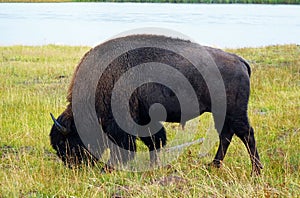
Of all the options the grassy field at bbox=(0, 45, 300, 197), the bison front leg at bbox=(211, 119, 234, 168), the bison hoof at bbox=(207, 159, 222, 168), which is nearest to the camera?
the grassy field at bbox=(0, 45, 300, 197)

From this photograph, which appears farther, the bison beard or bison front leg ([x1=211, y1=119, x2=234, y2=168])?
bison front leg ([x1=211, y1=119, x2=234, y2=168])

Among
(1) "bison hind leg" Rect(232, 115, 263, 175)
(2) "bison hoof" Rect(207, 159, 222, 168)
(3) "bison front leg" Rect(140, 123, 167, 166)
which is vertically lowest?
(2) "bison hoof" Rect(207, 159, 222, 168)

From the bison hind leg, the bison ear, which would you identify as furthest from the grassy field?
the bison ear

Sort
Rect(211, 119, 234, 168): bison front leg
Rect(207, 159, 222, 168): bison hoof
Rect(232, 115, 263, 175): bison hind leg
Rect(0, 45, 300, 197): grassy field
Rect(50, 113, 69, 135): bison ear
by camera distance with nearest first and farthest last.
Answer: Rect(0, 45, 300, 197): grassy field → Rect(50, 113, 69, 135): bison ear → Rect(232, 115, 263, 175): bison hind leg → Rect(207, 159, 222, 168): bison hoof → Rect(211, 119, 234, 168): bison front leg

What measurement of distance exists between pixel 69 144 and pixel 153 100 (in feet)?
3.93

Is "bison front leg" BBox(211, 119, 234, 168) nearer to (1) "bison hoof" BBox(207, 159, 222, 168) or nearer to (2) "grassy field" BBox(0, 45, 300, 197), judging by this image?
(1) "bison hoof" BBox(207, 159, 222, 168)

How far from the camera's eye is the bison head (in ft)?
19.5

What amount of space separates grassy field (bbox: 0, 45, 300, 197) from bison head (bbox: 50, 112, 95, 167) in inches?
5.8

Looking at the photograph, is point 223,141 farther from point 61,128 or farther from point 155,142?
point 61,128

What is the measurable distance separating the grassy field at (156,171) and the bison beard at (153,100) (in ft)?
0.94

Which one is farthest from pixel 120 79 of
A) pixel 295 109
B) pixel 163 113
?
pixel 295 109

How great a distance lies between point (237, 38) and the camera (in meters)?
30.7

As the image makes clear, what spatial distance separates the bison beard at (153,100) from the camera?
5.86 metres

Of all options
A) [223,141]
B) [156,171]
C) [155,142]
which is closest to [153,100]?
[155,142]
